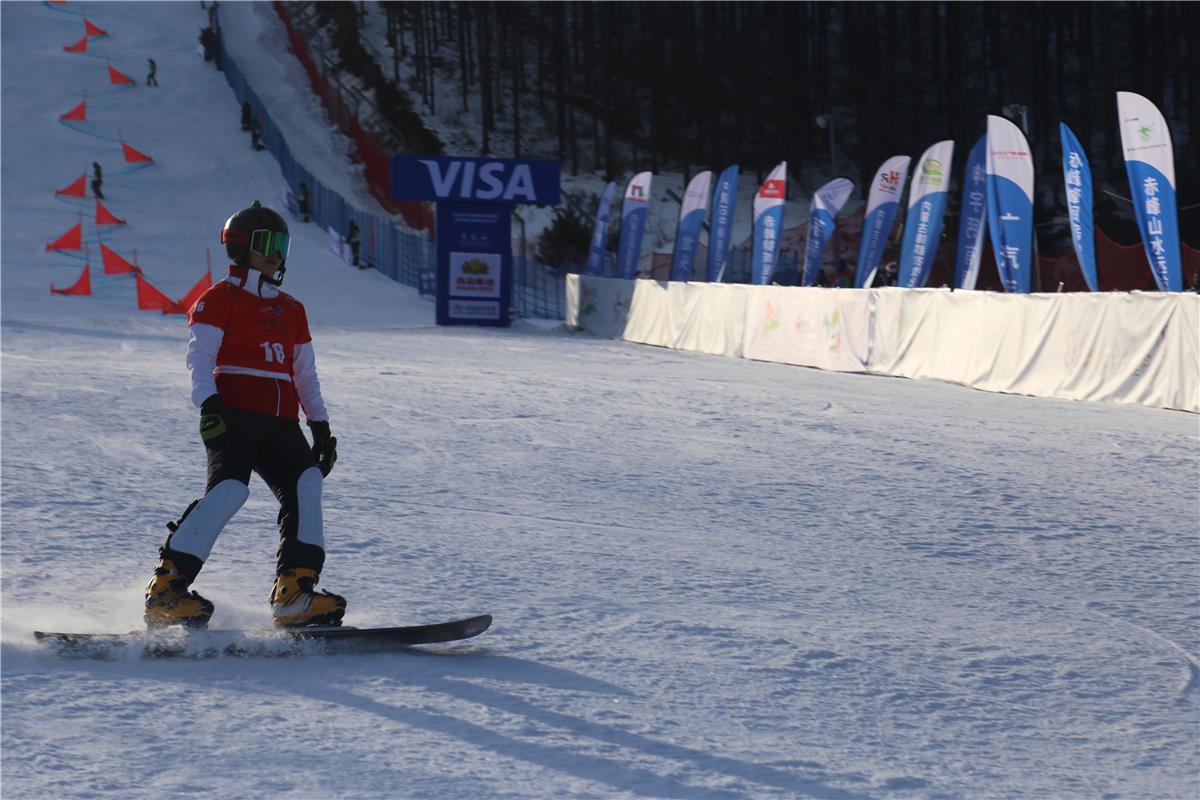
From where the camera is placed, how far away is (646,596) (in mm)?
5418

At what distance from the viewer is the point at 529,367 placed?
16.0 m

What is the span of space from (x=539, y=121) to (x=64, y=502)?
5200cm

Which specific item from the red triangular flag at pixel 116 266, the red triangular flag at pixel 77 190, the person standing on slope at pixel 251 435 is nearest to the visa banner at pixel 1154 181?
the person standing on slope at pixel 251 435

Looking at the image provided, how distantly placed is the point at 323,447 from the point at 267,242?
2.33ft

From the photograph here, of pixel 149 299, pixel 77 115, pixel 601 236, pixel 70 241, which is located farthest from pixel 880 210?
pixel 77 115

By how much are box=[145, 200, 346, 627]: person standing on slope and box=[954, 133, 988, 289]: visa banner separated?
45.9ft

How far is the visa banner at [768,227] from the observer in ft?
74.1

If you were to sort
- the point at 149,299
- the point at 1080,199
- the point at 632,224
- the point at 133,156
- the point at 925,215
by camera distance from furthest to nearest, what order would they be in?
1. the point at 133,156
2. the point at 632,224
3. the point at 149,299
4. the point at 925,215
5. the point at 1080,199

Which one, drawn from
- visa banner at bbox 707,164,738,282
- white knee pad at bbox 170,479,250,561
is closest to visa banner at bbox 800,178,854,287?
visa banner at bbox 707,164,738,282

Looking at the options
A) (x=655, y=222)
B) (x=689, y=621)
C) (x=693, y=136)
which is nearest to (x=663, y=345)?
(x=689, y=621)

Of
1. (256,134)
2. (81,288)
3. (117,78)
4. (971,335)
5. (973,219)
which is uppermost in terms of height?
(117,78)

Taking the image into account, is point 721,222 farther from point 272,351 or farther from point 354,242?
point 272,351

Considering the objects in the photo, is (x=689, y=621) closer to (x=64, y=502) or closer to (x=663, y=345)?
(x=64, y=502)

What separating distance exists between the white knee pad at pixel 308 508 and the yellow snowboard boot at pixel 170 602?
397 millimetres
